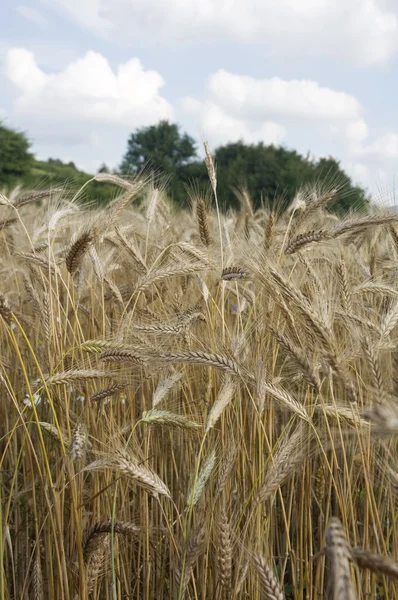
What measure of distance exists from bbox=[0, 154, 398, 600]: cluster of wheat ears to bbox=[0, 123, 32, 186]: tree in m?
21.9

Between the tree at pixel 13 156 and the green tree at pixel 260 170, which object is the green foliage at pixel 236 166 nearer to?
the green tree at pixel 260 170

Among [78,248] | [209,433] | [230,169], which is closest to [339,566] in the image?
[209,433]

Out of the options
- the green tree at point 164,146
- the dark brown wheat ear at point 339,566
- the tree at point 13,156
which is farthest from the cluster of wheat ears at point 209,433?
the green tree at point 164,146

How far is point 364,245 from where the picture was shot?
370 cm

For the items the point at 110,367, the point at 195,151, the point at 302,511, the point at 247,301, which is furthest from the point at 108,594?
the point at 195,151

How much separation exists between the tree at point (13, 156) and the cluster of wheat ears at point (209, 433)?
21.9 meters

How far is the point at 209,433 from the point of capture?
2.07 meters

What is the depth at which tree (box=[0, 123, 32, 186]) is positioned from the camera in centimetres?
2338

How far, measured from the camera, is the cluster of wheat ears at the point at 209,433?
1556mm

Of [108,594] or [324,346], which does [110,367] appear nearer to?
[108,594]

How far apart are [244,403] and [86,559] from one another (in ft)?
2.43

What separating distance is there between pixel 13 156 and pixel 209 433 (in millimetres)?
23612

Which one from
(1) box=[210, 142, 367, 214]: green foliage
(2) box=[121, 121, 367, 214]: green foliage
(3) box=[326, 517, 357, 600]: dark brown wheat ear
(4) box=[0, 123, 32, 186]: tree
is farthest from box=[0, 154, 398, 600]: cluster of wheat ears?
(4) box=[0, 123, 32, 186]: tree

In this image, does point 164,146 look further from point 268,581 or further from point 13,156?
point 268,581
